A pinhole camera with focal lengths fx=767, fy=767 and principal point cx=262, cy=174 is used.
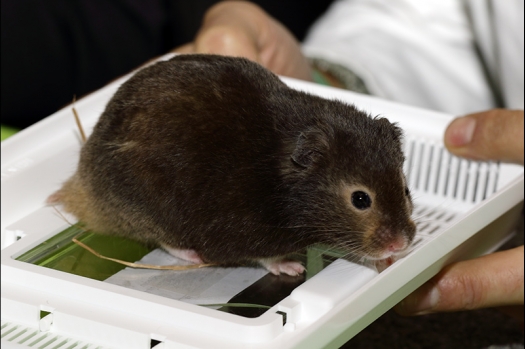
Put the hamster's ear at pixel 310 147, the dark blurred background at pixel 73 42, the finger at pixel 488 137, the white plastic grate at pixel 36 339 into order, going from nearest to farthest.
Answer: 1. the white plastic grate at pixel 36 339
2. the hamster's ear at pixel 310 147
3. the finger at pixel 488 137
4. the dark blurred background at pixel 73 42

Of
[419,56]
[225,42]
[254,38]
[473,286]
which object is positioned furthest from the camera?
[419,56]

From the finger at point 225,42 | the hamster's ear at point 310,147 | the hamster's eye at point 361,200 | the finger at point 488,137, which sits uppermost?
the finger at point 225,42

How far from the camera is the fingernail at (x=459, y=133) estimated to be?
2.29m

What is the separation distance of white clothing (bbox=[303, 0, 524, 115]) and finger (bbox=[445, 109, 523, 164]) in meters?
0.71

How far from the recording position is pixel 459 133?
2307 millimetres

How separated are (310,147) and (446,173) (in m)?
0.90

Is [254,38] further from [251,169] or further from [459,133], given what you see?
[251,169]

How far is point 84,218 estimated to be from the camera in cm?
192

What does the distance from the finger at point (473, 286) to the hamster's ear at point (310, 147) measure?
455 mm

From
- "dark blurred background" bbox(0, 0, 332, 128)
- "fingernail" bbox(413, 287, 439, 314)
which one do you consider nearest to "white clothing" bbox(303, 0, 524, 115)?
"dark blurred background" bbox(0, 0, 332, 128)

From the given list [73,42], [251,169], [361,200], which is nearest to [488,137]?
[361,200]

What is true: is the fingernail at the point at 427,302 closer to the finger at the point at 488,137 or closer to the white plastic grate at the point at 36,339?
the finger at the point at 488,137

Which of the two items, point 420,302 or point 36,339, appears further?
point 420,302

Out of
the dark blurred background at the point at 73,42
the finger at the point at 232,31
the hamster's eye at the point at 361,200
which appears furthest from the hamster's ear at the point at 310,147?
the dark blurred background at the point at 73,42
